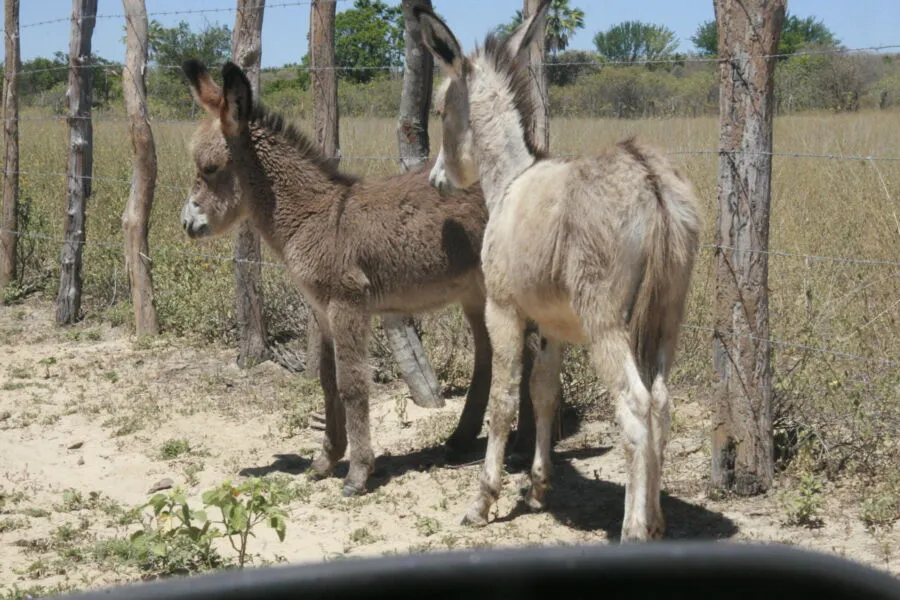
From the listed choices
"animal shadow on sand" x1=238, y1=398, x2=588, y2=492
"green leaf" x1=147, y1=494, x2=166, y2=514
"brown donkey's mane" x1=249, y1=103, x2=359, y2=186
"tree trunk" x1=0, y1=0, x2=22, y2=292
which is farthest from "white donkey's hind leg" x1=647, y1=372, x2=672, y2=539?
"tree trunk" x1=0, y1=0, x2=22, y2=292

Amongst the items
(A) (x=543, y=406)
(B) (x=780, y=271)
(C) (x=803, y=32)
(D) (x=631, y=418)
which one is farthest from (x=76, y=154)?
(C) (x=803, y=32)

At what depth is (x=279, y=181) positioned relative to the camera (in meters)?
6.59

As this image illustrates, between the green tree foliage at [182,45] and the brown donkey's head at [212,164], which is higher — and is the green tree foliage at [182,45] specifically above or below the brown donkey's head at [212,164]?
above

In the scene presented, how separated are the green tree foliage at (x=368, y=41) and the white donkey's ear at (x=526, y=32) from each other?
1.99 metres

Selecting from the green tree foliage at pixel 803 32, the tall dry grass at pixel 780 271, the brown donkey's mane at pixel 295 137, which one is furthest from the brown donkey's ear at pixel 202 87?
the green tree foliage at pixel 803 32

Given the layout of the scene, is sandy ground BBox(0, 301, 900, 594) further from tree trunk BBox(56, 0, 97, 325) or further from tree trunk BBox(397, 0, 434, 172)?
tree trunk BBox(397, 0, 434, 172)

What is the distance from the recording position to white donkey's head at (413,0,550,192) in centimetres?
584

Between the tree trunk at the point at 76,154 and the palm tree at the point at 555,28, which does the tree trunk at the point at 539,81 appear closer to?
the palm tree at the point at 555,28

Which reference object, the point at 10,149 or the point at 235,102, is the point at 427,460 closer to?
the point at 235,102

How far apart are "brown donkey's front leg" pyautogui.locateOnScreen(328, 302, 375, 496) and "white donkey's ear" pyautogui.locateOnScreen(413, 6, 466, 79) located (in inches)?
61.3

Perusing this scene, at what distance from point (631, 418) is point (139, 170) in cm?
628

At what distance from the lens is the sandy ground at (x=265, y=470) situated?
17.5 ft

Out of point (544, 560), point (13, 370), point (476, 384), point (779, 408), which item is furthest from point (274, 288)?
point (544, 560)

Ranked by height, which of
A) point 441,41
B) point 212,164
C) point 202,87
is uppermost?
point 441,41
